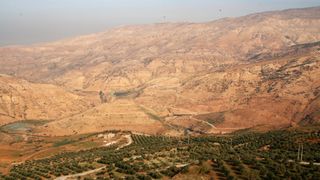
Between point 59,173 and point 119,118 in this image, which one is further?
point 119,118

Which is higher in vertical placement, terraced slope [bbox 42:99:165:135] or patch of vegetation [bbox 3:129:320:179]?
patch of vegetation [bbox 3:129:320:179]

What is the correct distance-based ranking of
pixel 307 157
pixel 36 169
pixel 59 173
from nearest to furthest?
pixel 307 157, pixel 59 173, pixel 36 169

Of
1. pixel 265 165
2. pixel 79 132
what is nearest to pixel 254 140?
pixel 265 165

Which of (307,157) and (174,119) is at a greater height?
(307,157)

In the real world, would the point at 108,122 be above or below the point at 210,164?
below

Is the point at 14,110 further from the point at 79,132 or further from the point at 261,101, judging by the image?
the point at 261,101

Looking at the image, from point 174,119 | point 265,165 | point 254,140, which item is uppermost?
point 265,165

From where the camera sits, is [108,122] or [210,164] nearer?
[210,164]

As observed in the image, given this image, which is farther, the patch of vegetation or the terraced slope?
the terraced slope

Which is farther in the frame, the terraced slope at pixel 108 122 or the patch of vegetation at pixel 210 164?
the terraced slope at pixel 108 122

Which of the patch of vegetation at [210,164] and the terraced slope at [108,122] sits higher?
the patch of vegetation at [210,164]

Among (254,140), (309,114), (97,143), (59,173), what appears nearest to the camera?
(59,173)
